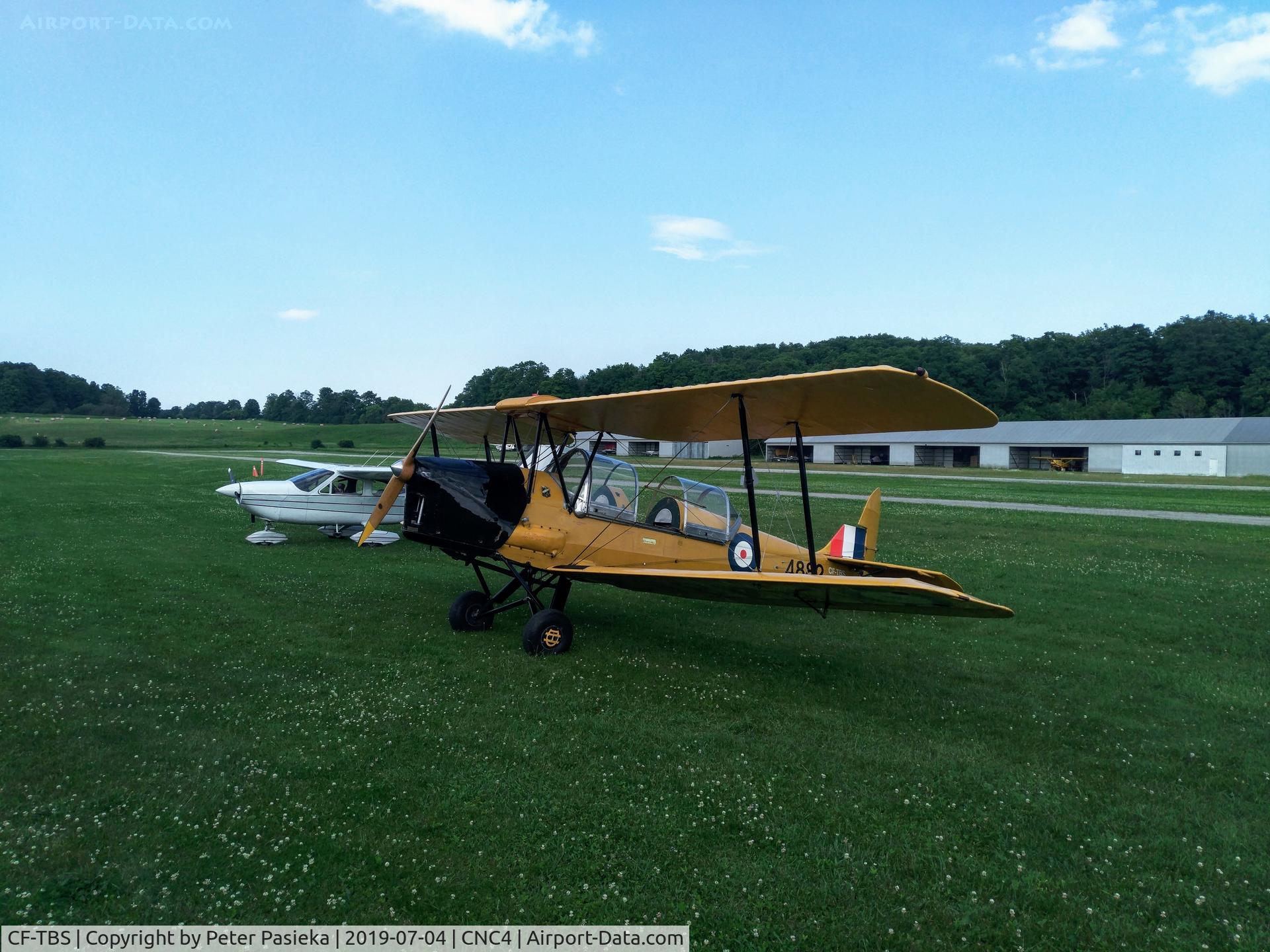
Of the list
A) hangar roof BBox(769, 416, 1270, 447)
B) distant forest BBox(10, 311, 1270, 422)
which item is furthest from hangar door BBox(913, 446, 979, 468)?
distant forest BBox(10, 311, 1270, 422)

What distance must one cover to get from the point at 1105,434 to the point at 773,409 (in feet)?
188

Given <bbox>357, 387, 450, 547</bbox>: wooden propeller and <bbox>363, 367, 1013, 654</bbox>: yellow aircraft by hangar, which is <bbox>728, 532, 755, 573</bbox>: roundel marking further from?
<bbox>357, 387, 450, 547</bbox>: wooden propeller

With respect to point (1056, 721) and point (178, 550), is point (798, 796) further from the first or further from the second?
point (178, 550)

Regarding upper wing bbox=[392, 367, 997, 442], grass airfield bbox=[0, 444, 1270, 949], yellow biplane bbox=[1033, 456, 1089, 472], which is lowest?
grass airfield bbox=[0, 444, 1270, 949]

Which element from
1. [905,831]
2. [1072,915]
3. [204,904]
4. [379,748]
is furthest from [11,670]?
[1072,915]

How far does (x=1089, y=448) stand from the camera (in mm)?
52781

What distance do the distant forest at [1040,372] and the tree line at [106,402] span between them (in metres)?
0.50

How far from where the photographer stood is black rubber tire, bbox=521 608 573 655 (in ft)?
25.2

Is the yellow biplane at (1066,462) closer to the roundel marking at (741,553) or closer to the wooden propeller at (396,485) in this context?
the roundel marking at (741,553)

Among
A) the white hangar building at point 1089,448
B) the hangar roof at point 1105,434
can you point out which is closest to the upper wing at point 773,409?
the white hangar building at point 1089,448

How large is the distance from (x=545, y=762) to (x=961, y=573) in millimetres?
10266

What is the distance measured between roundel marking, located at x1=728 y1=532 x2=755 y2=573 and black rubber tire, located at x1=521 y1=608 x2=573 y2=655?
7.41 ft

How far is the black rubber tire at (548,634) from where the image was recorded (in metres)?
7.68

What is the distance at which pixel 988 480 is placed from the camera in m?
37.3
